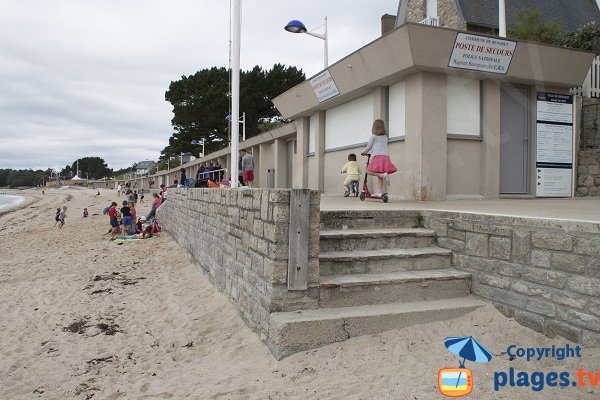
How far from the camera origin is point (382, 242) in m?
4.81

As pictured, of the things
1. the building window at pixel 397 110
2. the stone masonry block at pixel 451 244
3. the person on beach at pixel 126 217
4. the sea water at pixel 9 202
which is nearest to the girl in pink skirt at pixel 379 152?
the building window at pixel 397 110

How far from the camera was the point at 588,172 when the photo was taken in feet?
34.1

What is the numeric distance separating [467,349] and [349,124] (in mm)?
8894

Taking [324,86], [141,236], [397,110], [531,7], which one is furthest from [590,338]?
[531,7]

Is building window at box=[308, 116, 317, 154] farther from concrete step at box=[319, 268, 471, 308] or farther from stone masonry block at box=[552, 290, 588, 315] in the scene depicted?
stone masonry block at box=[552, 290, 588, 315]

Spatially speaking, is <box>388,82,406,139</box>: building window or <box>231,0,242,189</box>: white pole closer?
<box>231,0,242,189</box>: white pole

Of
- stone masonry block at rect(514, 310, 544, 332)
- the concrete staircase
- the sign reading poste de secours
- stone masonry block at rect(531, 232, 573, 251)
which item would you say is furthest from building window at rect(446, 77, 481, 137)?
stone masonry block at rect(514, 310, 544, 332)

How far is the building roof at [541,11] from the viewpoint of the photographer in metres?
17.1

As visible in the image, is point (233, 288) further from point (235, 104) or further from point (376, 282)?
point (235, 104)

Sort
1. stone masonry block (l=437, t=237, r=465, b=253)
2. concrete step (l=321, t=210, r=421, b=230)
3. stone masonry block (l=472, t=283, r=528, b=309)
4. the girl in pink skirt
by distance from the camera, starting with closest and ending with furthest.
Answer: stone masonry block (l=472, t=283, r=528, b=309) → stone masonry block (l=437, t=237, r=465, b=253) → concrete step (l=321, t=210, r=421, b=230) → the girl in pink skirt

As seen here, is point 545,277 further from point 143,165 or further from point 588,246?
point 143,165

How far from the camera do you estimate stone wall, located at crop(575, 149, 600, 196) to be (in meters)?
10.2

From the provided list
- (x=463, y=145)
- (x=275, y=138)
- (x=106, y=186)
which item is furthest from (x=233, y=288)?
(x=106, y=186)

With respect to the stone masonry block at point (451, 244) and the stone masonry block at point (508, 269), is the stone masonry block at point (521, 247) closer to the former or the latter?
the stone masonry block at point (508, 269)
